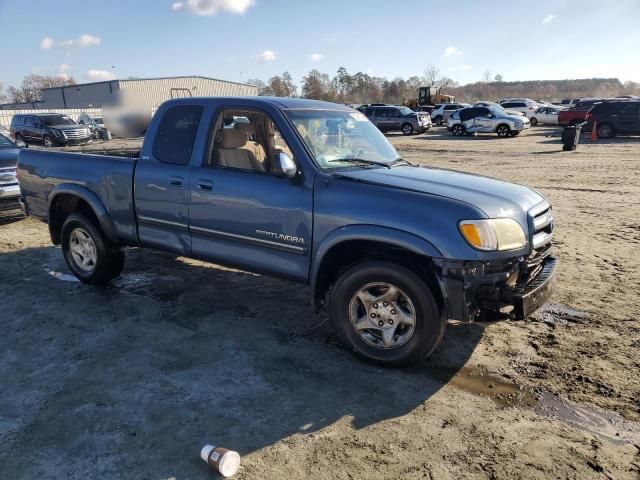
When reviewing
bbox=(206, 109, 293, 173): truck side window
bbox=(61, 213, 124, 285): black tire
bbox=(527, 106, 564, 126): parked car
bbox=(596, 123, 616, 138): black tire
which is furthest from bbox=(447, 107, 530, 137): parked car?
bbox=(61, 213, 124, 285): black tire

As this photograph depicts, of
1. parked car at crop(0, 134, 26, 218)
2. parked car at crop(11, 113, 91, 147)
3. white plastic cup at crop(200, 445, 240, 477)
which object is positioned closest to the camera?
white plastic cup at crop(200, 445, 240, 477)

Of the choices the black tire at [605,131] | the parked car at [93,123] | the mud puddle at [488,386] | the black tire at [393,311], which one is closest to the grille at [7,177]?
the black tire at [393,311]

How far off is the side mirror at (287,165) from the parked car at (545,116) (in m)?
34.8

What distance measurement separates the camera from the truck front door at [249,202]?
12.9 ft

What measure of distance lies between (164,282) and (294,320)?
1.88m

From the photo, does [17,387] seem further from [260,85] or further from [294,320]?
[260,85]

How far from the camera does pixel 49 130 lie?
2411cm

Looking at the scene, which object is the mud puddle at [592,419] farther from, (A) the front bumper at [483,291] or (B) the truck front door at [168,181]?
(B) the truck front door at [168,181]

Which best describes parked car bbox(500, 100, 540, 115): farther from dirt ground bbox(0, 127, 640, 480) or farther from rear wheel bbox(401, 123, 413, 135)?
dirt ground bbox(0, 127, 640, 480)

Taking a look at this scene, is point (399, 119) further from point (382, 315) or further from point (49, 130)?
point (382, 315)

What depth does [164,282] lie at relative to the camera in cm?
575

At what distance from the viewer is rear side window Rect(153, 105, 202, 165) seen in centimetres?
462

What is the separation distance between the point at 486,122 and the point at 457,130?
6.14 ft

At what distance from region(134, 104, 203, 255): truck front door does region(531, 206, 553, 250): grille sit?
9.57ft
